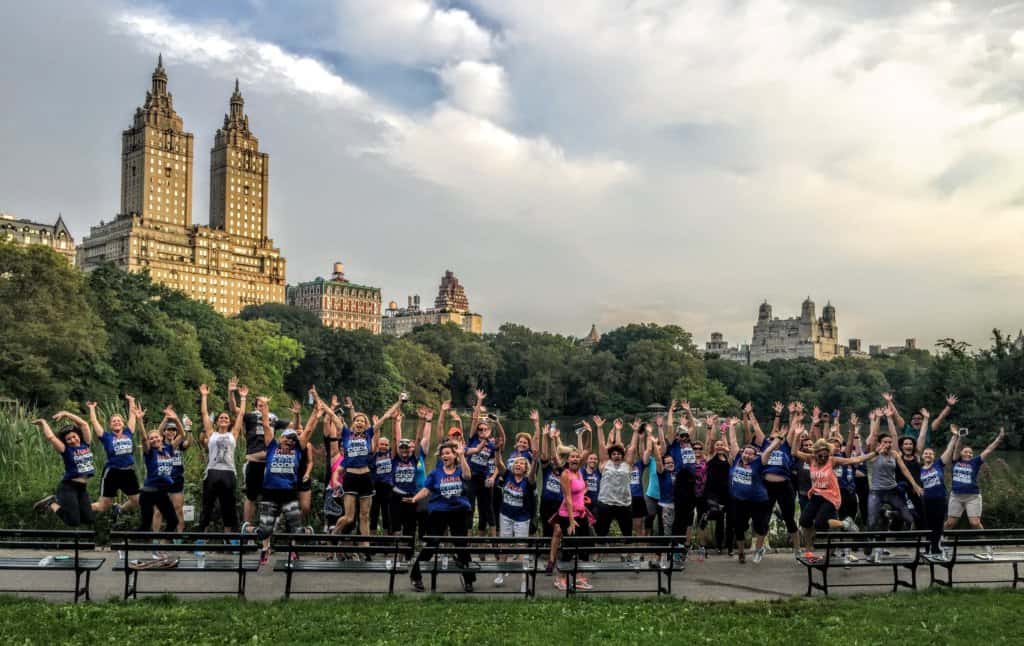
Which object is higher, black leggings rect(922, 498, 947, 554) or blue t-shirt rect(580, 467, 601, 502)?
blue t-shirt rect(580, 467, 601, 502)

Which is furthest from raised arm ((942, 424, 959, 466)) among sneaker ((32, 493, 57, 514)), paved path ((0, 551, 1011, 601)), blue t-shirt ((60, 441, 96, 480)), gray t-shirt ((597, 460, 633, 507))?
sneaker ((32, 493, 57, 514))

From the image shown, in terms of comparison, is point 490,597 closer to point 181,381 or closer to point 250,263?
point 181,381

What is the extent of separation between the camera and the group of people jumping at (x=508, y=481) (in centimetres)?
1047

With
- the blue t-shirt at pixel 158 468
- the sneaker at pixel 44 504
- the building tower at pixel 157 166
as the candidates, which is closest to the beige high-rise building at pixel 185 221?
the building tower at pixel 157 166

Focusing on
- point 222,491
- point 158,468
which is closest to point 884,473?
point 222,491

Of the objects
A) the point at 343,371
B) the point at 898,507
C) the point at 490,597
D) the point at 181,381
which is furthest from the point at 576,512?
the point at 343,371

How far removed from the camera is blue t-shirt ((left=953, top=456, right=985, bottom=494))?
12164mm

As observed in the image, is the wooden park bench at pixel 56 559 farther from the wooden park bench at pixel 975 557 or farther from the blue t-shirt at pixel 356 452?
the wooden park bench at pixel 975 557

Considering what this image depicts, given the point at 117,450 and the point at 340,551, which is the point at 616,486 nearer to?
the point at 340,551

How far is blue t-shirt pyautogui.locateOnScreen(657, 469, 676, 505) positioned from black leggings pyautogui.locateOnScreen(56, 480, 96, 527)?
7188mm

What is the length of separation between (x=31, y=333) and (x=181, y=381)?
1230 cm

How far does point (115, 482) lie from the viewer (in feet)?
37.0

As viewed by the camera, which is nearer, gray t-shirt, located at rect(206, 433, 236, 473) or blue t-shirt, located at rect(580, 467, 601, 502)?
gray t-shirt, located at rect(206, 433, 236, 473)

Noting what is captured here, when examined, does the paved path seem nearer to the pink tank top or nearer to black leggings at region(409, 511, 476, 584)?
black leggings at region(409, 511, 476, 584)
